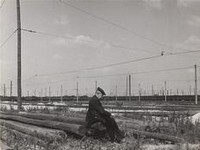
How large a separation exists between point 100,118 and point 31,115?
26.6 feet

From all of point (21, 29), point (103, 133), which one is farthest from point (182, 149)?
point (21, 29)

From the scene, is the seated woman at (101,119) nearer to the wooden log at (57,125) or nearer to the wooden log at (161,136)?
the wooden log at (57,125)

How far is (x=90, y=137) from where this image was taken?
9.56 meters

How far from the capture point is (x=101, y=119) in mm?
9562

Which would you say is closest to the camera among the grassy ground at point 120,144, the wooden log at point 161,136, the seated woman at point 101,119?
the grassy ground at point 120,144

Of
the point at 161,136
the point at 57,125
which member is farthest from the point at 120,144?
the point at 57,125

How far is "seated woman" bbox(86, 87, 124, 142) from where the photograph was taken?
9492 mm

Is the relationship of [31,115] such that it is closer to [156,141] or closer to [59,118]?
[59,118]

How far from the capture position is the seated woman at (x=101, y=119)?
9492 millimetres

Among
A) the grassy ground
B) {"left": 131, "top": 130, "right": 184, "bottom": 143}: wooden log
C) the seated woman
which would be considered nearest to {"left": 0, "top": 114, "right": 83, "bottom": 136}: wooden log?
the grassy ground

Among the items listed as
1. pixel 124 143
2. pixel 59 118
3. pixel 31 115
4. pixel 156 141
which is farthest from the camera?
pixel 31 115

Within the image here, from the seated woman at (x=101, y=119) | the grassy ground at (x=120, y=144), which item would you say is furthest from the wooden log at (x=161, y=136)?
the seated woman at (x=101, y=119)

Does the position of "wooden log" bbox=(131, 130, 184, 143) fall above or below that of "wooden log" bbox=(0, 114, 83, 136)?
below

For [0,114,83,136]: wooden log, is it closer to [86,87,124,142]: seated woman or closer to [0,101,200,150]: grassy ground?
[0,101,200,150]: grassy ground
